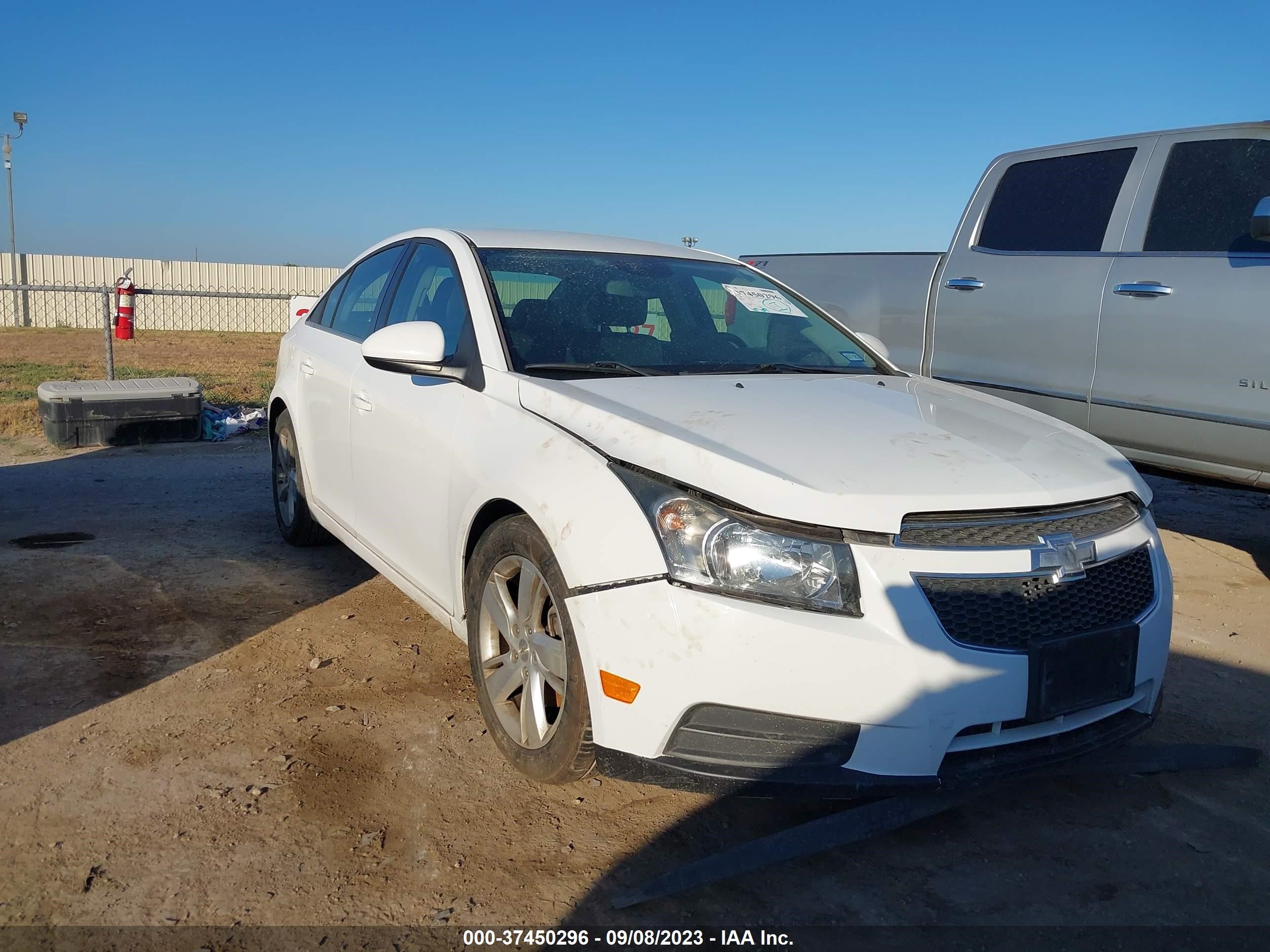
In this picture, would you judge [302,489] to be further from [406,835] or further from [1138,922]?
[1138,922]

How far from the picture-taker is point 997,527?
8.27ft

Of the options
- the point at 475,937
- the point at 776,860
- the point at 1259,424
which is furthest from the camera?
the point at 1259,424

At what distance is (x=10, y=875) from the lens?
2.44 m

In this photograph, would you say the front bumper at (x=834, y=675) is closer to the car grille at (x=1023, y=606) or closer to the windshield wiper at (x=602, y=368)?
the car grille at (x=1023, y=606)

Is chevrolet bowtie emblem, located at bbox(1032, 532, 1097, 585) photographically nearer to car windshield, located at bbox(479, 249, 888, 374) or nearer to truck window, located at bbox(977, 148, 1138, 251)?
car windshield, located at bbox(479, 249, 888, 374)

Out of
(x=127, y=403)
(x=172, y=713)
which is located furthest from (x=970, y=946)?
(x=127, y=403)

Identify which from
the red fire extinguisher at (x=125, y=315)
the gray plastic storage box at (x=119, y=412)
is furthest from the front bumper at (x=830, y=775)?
the red fire extinguisher at (x=125, y=315)

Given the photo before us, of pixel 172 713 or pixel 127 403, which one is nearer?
pixel 172 713

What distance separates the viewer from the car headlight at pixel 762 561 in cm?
240

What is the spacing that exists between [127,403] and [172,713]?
18.8ft

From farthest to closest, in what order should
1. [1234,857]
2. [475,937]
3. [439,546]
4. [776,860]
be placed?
1. [439,546]
2. [1234,857]
3. [776,860]
4. [475,937]

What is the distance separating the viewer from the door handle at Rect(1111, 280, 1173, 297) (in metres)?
4.88

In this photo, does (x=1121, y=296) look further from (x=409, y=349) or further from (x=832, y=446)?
(x=409, y=349)

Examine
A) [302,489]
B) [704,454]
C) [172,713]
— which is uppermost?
[704,454]
